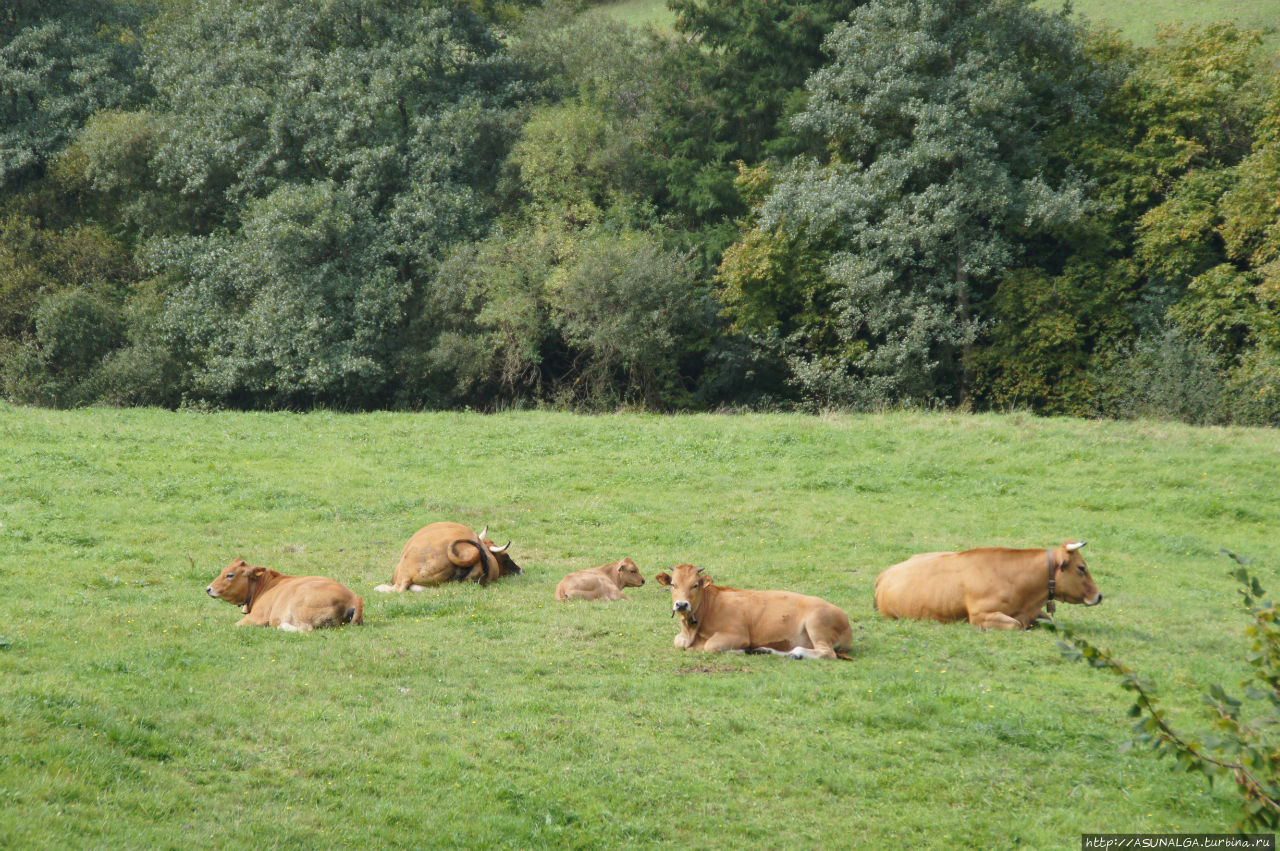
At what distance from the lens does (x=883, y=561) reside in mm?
15883

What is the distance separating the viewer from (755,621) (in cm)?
1138

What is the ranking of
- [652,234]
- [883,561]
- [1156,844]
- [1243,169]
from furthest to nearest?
[652,234]
[1243,169]
[883,561]
[1156,844]

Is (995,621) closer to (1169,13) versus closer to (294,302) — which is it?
(294,302)

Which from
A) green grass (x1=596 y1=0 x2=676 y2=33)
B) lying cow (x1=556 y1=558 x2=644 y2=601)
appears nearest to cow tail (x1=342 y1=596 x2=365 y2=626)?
lying cow (x1=556 y1=558 x2=644 y2=601)

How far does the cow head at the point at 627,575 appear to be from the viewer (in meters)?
14.1

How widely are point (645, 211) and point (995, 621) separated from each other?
29398 millimetres

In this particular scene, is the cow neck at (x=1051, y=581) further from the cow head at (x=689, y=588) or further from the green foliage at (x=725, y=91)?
the green foliage at (x=725, y=91)

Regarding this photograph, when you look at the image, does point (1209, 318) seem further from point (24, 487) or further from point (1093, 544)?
point (24, 487)

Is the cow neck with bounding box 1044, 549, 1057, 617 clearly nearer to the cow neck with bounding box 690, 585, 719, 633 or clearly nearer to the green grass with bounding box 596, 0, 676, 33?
the cow neck with bounding box 690, 585, 719, 633

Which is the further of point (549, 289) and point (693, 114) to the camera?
point (693, 114)

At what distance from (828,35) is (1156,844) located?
3307 centimetres

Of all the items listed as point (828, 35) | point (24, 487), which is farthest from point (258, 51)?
point (24, 487)

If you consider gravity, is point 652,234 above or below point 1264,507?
above

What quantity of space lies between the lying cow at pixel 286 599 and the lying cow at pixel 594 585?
255 centimetres
